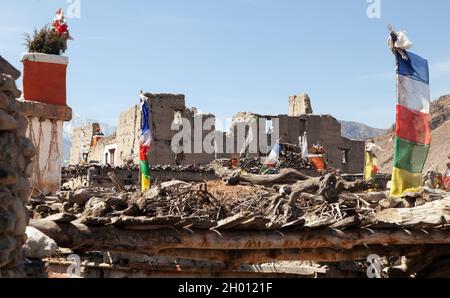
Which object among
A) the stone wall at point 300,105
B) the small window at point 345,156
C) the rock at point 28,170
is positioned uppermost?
the stone wall at point 300,105

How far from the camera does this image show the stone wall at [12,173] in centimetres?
421

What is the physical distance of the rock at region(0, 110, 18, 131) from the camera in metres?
4.25

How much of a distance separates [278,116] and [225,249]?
33791 millimetres

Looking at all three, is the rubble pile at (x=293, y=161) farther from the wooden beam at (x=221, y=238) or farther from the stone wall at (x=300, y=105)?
the wooden beam at (x=221, y=238)

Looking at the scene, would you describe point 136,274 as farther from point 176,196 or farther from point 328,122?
point 328,122

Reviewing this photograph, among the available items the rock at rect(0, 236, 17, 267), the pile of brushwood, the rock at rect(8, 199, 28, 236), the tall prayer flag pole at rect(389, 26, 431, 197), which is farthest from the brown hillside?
the rock at rect(0, 236, 17, 267)

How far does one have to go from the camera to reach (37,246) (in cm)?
519

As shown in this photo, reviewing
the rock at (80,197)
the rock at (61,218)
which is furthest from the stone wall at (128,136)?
the rock at (61,218)

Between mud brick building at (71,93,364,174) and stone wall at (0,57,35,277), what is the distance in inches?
1247

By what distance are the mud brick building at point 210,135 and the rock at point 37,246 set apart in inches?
1217

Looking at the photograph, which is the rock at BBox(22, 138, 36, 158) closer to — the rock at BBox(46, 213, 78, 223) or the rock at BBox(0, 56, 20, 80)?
the rock at BBox(0, 56, 20, 80)

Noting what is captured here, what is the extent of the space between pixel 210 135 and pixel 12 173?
34.1 meters

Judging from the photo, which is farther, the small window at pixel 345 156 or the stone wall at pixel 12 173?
the small window at pixel 345 156
